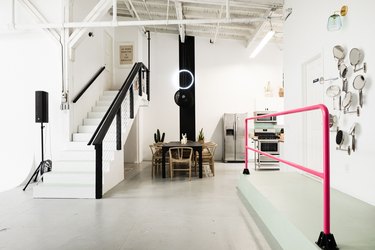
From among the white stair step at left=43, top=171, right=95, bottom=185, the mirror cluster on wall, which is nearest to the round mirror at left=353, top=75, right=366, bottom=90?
the mirror cluster on wall

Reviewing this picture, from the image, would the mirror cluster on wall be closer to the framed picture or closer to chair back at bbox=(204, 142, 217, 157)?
chair back at bbox=(204, 142, 217, 157)

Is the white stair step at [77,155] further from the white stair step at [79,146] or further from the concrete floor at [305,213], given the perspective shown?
the concrete floor at [305,213]

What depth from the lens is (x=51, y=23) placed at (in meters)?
5.27

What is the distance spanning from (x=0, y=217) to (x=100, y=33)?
568 centimetres

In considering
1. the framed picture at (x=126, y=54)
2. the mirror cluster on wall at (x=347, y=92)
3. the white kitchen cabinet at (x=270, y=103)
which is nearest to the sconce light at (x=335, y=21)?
the mirror cluster on wall at (x=347, y=92)

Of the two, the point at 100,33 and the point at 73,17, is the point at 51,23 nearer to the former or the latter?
the point at 73,17

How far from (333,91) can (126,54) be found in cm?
690

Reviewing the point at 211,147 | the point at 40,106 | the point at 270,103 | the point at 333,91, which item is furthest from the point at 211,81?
the point at 333,91

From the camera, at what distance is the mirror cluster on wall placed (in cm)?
269

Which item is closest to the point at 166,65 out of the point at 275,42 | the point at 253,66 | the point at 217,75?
the point at 217,75

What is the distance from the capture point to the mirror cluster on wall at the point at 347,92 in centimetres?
269

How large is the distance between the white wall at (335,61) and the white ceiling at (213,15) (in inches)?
48.0

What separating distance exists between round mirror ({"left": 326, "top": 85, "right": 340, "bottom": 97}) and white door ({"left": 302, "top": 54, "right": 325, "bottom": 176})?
1.34ft

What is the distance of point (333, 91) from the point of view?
314 centimetres
